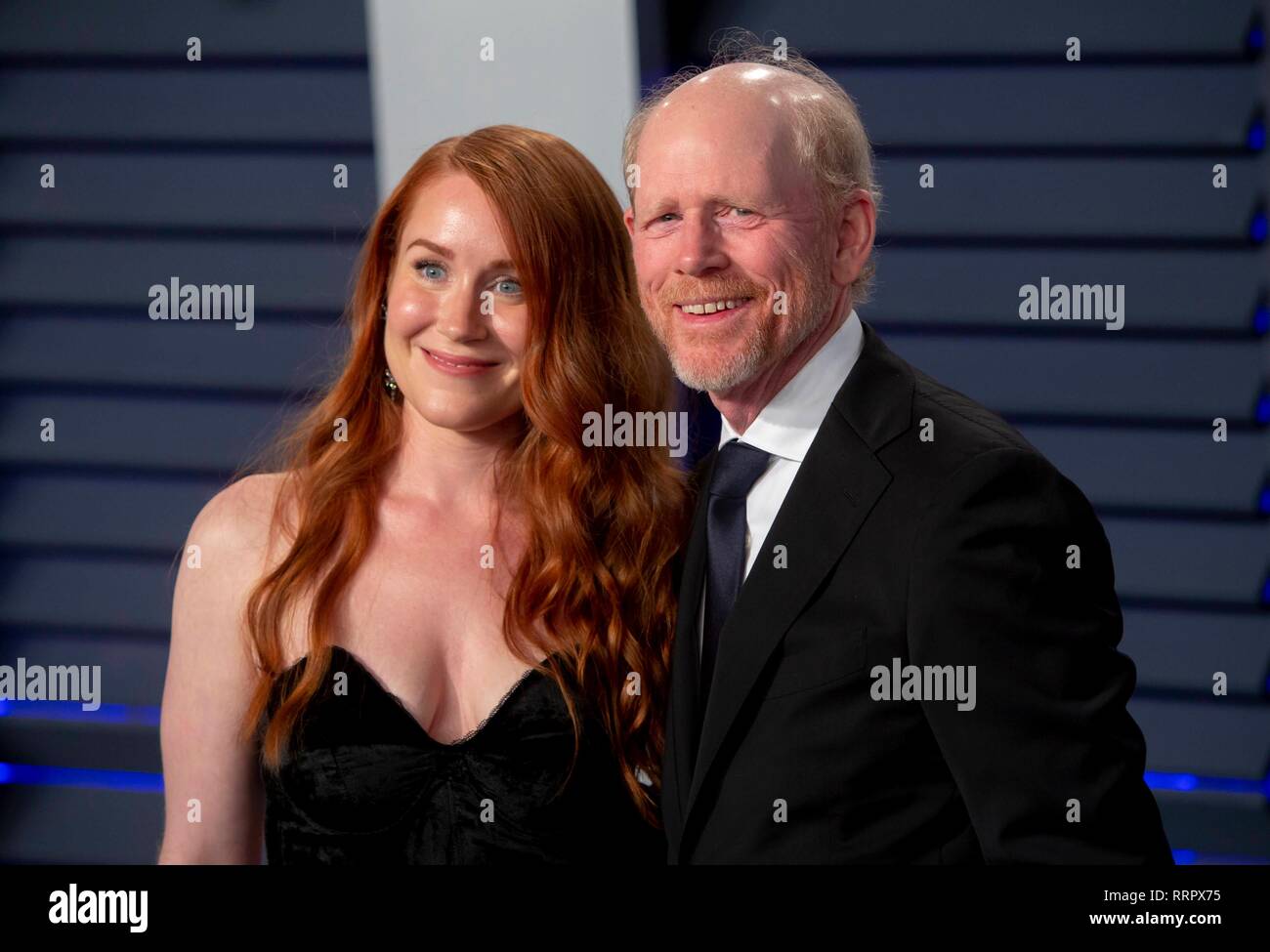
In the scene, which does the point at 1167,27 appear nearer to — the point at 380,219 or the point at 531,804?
the point at 380,219

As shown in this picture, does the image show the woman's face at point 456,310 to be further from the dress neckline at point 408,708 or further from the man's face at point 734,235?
the dress neckline at point 408,708

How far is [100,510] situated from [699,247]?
2138 millimetres

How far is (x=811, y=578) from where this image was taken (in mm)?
1955

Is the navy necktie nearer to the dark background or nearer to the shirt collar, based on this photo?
the shirt collar

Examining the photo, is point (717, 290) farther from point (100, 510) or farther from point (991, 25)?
point (100, 510)

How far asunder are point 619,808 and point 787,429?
27.8 inches

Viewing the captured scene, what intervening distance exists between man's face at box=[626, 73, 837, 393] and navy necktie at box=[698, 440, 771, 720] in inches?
4.8

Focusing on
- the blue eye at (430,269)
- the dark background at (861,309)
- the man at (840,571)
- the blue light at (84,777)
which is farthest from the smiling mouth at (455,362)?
the blue light at (84,777)

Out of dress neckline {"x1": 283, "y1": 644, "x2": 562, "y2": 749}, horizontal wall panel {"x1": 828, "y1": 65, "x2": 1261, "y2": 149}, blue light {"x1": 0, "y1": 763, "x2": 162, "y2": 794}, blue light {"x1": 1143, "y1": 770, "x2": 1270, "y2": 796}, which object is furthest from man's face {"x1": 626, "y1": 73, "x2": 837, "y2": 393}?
blue light {"x1": 0, "y1": 763, "x2": 162, "y2": 794}

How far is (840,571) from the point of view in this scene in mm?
1945

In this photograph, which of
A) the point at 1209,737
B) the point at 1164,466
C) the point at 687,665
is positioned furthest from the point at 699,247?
the point at 1209,737

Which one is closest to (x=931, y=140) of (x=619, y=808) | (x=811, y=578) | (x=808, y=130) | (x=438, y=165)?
(x=808, y=130)

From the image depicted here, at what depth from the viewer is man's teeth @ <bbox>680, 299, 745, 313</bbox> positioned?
2.09 metres

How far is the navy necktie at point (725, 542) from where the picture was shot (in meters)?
2.10
